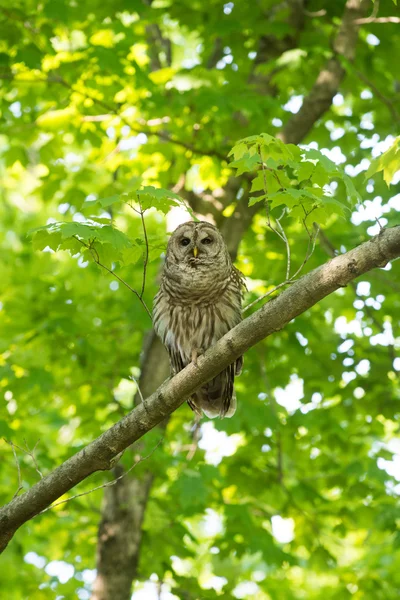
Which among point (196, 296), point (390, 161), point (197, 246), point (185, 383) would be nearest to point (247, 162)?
point (390, 161)

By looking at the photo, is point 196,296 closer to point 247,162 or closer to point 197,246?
point 197,246

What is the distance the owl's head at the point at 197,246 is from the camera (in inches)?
176

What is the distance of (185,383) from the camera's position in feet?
9.88

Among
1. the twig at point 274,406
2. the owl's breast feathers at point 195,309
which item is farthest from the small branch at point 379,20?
the twig at point 274,406

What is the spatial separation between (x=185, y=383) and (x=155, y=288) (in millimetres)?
3760

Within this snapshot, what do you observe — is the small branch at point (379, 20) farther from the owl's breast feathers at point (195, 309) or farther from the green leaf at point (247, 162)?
the green leaf at point (247, 162)

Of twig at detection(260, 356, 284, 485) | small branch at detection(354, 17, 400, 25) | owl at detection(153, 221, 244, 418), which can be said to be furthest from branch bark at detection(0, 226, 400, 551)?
small branch at detection(354, 17, 400, 25)

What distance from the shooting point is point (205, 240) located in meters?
4.72

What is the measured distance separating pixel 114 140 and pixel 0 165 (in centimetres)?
745

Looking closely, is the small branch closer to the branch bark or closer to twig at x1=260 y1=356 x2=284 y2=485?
twig at x1=260 y1=356 x2=284 y2=485

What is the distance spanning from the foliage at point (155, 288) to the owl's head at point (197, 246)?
933 millimetres

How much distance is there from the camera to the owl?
4.36 m

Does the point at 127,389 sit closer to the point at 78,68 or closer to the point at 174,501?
the point at 174,501

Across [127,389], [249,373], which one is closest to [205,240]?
[249,373]
